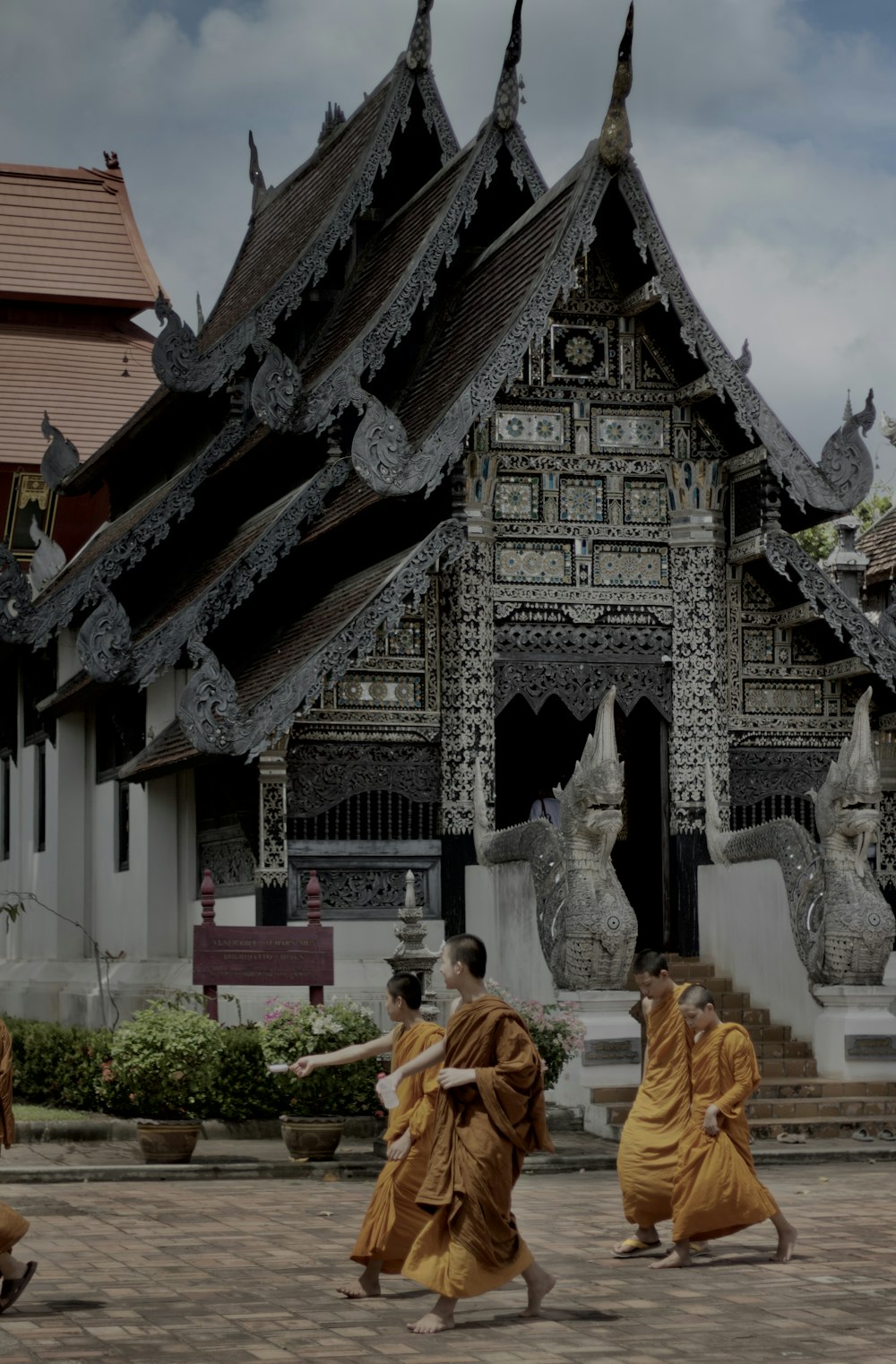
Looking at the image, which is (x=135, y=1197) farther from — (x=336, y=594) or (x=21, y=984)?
(x=21, y=984)

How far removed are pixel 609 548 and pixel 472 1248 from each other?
10.2m

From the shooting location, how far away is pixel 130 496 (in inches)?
931

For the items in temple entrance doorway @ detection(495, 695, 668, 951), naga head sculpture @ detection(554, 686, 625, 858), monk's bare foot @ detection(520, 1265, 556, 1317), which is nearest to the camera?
monk's bare foot @ detection(520, 1265, 556, 1317)

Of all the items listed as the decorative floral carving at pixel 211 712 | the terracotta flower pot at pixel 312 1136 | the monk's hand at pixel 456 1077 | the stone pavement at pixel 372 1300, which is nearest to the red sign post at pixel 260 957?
the decorative floral carving at pixel 211 712

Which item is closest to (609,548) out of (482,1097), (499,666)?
(499,666)

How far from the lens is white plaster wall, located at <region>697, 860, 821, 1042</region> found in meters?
16.4

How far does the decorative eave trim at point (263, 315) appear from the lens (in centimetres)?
1975

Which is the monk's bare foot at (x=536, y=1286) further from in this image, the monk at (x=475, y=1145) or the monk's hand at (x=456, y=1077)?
the monk's hand at (x=456, y=1077)

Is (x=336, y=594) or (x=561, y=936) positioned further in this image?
(x=336, y=594)

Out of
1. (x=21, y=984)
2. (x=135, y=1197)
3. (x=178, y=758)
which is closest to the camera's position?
(x=135, y=1197)

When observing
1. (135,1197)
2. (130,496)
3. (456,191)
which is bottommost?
(135,1197)

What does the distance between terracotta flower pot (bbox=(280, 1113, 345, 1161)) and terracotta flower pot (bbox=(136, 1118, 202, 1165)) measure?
599 millimetres

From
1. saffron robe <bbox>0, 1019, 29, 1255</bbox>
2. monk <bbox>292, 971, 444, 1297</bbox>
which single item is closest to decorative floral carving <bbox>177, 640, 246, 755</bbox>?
monk <bbox>292, 971, 444, 1297</bbox>

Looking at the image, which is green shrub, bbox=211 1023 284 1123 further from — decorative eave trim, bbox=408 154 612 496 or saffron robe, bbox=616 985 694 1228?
decorative eave trim, bbox=408 154 612 496
